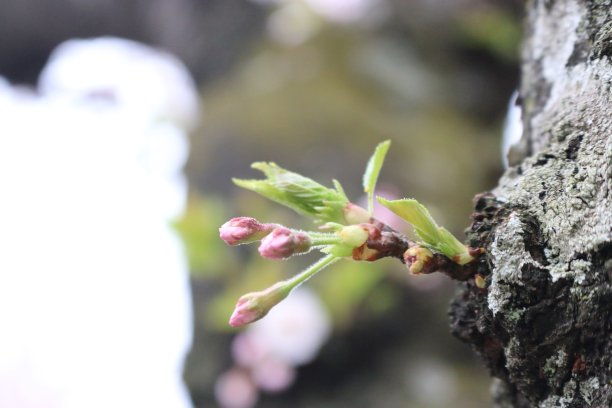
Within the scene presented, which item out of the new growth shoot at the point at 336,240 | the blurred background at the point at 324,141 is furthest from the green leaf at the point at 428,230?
the blurred background at the point at 324,141

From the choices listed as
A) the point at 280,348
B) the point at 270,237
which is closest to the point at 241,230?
the point at 270,237

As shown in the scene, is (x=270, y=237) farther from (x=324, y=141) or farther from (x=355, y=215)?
(x=324, y=141)

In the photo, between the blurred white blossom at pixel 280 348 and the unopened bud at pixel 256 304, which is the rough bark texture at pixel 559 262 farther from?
the blurred white blossom at pixel 280 348

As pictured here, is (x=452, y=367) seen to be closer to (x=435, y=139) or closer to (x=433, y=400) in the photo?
(x=433, y=400)

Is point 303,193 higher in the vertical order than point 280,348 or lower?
lower

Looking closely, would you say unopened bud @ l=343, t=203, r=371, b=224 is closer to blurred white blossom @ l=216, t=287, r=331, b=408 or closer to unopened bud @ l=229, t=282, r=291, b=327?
unopened bud @ l=229, t=282, r=291, b=327
